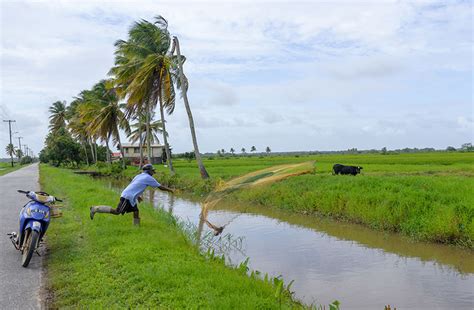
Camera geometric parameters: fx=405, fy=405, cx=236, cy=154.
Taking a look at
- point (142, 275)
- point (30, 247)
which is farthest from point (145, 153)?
point (142, 275)

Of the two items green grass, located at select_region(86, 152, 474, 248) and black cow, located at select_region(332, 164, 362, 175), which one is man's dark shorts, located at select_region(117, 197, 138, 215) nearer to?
green grass, located at select_region(86, 152, 474, 248)

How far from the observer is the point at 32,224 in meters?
6.48

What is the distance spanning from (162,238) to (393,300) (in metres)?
4.12

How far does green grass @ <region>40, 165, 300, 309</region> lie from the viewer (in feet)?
15.1

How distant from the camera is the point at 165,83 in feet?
79.9

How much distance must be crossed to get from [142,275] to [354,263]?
4.78 m

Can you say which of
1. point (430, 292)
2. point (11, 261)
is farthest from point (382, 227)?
point (11, 261)

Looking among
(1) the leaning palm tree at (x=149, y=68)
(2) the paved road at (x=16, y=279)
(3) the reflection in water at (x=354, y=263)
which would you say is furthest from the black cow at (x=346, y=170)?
(2) the paved road at (x=16, y=279)

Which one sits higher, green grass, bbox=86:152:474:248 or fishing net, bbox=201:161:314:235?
fishing net, bbox=201:161:314:235

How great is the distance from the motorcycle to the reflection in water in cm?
309

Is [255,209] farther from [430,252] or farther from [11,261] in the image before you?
[11,261]

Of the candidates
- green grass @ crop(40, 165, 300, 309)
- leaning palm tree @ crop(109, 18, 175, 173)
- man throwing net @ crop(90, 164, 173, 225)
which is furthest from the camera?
leaning palm tree @ crop(109, 18, 175, 173)

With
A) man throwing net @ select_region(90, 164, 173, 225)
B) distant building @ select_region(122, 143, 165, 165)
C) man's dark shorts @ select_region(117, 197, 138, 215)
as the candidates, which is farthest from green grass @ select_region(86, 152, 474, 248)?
distant building @ select_region(122, 143, 165, 165)

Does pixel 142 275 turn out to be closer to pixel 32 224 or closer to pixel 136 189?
pixel 32 224
